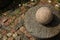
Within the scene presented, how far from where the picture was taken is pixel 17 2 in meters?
5.20

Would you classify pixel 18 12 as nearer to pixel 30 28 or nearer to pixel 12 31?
pixel 12 31

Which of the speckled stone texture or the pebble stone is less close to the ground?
the pebble stone

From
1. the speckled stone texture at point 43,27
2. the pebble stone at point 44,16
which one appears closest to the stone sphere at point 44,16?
the pebble stone at point 44,16

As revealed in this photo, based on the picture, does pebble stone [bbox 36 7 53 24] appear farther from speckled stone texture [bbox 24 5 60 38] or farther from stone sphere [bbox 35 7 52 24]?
speckled stone texture [bbox 24 5 60 38]

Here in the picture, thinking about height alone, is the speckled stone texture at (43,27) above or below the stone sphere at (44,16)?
below

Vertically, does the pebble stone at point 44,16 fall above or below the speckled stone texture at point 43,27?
above

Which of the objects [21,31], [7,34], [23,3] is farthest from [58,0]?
[7,34]

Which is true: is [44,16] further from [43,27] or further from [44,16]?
[43,27]

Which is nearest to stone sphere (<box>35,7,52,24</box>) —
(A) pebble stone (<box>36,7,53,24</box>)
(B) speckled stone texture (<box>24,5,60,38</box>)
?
(A) pebble stone (<box>36,7,53,24</box>)

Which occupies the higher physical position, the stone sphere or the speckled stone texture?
the stone sphere

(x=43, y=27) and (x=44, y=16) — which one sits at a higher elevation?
(x=44, y=16)

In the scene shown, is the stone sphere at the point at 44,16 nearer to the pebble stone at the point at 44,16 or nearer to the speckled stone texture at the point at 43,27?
the pebble stone at the point at 44,16

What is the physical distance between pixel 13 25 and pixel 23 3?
774 mm

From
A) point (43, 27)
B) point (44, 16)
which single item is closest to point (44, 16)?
point (44, 16)
